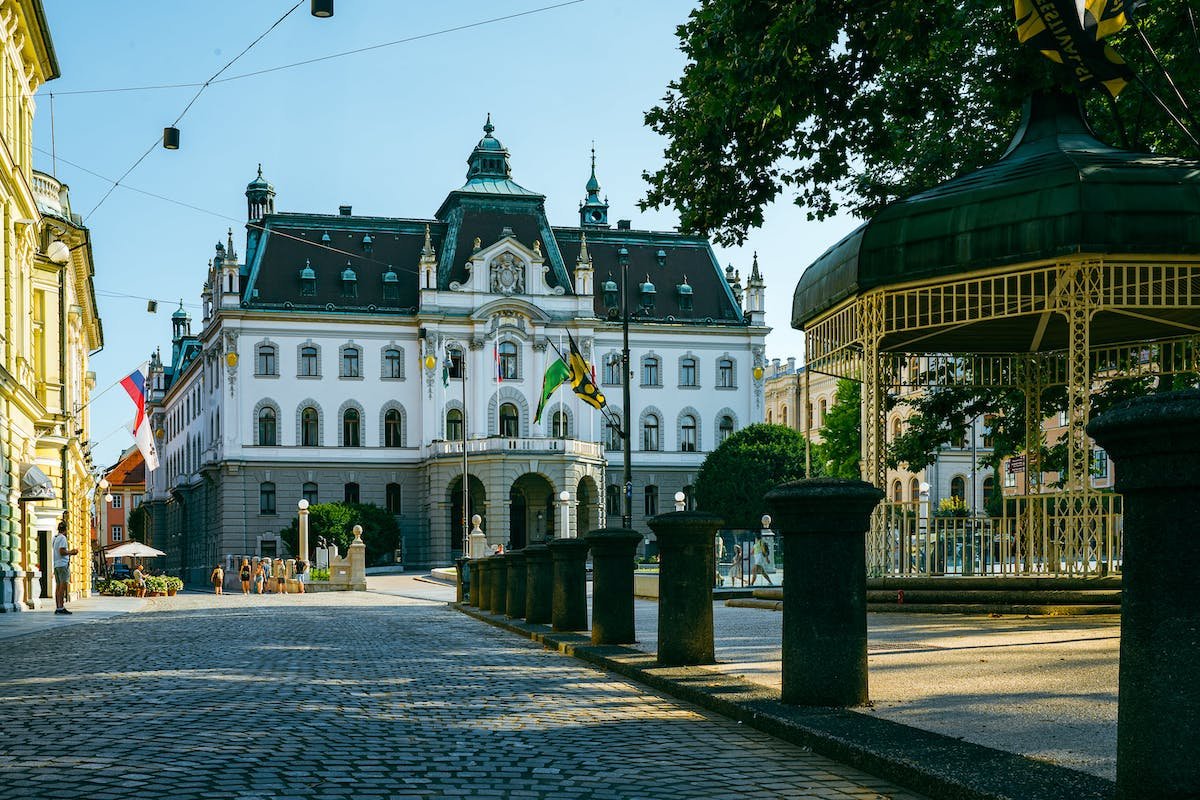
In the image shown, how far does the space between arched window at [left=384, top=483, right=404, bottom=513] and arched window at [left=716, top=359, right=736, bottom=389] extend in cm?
1925

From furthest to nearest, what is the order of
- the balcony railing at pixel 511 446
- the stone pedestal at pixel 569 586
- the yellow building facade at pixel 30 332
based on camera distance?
1. the balcony railing at pixel 511 446
2. the yellow building facade at pixel 30 332
3. the stone pedestal at pixel 569 586

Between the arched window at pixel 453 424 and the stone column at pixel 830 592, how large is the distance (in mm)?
67071

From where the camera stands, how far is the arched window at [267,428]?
73.3m

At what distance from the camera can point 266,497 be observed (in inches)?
2896

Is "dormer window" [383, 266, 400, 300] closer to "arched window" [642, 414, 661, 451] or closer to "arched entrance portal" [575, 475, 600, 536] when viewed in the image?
"arched entrance portal" [575, 475, 600, 536]

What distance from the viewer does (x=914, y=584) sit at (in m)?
16.8

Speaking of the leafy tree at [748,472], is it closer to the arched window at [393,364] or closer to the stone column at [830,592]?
the arched window at [393,364]

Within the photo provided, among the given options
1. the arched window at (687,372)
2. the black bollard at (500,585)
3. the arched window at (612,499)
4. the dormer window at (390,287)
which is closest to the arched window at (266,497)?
the dormer window at (390,287)

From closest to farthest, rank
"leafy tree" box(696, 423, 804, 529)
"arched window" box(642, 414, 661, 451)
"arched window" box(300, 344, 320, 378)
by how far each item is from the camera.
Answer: "leafy tree" box(696, 423, 804, 529) → "arched window" box(300, 344, 320, 378) → "arched window" box(642, 414, 661, 451)

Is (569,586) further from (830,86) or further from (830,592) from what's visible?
(830,592)

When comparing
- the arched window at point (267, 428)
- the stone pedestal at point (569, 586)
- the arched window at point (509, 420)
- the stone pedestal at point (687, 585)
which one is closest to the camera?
the stone pedestal at point (687, 585)

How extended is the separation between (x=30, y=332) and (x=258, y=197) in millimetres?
51092

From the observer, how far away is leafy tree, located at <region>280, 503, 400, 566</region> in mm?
67000

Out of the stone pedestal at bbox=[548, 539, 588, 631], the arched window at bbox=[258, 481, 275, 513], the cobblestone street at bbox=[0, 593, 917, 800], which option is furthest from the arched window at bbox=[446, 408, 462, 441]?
the cobblestone street at bbox=[0, 593, 917, 800]
